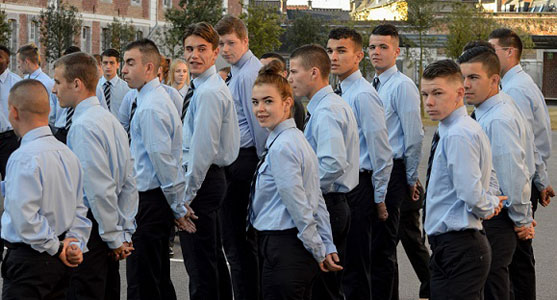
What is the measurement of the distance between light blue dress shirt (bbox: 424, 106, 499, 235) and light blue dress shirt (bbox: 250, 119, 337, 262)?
2.40 ft

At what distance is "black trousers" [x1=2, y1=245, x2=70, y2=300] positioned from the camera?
471 centimetres

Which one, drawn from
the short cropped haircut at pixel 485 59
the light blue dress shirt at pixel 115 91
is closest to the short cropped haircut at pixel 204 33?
the short cropped haircut at pixel 485 59

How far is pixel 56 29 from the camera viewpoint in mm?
37844

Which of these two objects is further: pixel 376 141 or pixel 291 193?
pixel 376 141

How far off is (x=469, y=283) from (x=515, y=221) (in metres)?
1.03

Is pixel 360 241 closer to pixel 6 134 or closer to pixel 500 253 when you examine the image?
pixel 500 253

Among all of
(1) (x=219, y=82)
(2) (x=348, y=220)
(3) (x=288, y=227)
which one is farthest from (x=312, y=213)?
(1) (x=219, y=82)

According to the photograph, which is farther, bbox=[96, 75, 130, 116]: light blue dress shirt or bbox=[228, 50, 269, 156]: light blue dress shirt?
bbox=[96, 75, 130, 116]: light blue dress shirt

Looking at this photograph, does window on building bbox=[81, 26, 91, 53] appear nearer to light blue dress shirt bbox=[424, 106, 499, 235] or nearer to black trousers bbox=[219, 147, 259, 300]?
black trousers bbox=[219, 147, 259, 300]

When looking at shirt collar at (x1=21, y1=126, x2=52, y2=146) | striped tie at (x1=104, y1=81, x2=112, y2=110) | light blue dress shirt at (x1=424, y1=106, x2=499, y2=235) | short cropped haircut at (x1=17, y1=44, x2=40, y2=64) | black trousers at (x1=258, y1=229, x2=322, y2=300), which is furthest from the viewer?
short cropped haircut at (x1=17, y1=44, x2=40, y2=64)

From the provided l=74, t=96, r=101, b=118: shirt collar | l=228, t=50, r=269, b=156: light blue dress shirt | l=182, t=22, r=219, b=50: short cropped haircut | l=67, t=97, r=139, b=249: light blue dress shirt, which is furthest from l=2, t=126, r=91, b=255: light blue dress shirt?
l=228, t=50, r=269, b=156: light blue dress shirt

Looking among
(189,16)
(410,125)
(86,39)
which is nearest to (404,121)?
(410,125)

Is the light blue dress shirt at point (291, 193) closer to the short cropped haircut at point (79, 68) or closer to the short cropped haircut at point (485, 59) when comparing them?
the short cropped haircut at point (79, 68)

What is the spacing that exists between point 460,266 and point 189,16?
4100 cm
